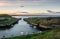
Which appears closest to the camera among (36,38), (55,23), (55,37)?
(55,37)

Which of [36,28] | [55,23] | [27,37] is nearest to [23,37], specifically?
[27,37]

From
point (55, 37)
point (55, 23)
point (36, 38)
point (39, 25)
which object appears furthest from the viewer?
point (39, 25)

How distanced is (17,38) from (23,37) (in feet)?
1.65

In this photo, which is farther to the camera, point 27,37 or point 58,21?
point 58,21

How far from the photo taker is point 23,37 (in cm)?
1777

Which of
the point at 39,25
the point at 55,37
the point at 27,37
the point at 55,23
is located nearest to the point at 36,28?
the point at 39,25

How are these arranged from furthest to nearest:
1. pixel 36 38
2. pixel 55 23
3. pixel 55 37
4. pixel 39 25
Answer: pixel 39 25 < pixel 55 23 < pixel 36 38 < pixel 55 37

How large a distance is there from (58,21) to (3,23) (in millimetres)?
10099

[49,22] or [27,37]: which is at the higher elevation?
[27,37]

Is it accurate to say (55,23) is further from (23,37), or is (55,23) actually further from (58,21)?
(23,37)

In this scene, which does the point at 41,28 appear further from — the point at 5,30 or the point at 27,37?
the point at 27,37

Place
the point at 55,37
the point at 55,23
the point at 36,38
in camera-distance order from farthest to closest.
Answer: the point at 55,23 → the point at 36,38 → the point at 55,37

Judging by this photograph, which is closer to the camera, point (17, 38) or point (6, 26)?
point (17, 38)

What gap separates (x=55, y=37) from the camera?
1548 centimetres
